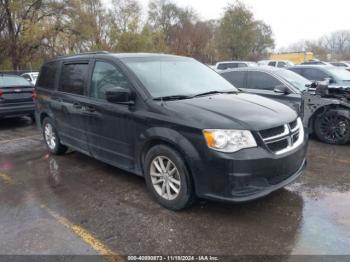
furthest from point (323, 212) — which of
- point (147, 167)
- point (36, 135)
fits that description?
point (36, 135)

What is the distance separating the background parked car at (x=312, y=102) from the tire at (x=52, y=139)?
14.2 ft

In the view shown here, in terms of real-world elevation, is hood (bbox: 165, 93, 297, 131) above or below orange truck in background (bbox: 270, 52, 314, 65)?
below

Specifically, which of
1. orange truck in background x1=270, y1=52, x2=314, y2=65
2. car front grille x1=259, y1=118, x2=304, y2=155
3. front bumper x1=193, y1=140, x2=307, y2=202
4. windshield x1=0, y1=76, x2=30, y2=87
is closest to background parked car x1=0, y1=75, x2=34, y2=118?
windshield x1=0, y1=76, x2=30, y2=87

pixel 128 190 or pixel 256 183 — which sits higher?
pixel 256 183

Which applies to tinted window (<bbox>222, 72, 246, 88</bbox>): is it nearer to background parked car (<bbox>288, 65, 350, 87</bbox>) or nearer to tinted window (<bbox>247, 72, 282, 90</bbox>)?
tinted window (<bbox>247, 72, 282, 90</bbox>)

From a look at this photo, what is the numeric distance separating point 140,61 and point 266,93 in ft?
12.5

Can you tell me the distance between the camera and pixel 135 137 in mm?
4039

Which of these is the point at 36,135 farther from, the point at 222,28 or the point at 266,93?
the point at 222,28

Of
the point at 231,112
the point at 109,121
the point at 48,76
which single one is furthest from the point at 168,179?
the point at 48,76

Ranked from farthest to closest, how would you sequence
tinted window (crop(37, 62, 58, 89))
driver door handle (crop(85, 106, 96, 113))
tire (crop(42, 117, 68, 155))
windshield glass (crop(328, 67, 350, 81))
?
1. windshield glass (crop(328, 67, 350, 81))
2. tire (crop(42, 117, 68, 155))
3. tinted window (crop(37, 62, 58, 89))
4. driver door handle (crop(85, 106, 96, 113))

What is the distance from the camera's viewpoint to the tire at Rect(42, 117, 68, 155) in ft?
19.7

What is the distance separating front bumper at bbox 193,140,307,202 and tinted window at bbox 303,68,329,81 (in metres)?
7.57

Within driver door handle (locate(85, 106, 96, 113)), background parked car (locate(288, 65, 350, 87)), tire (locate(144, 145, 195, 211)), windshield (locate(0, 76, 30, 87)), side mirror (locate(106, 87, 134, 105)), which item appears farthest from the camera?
background parked car (locate(288, 65, 350, 87))

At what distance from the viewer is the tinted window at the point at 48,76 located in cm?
584
